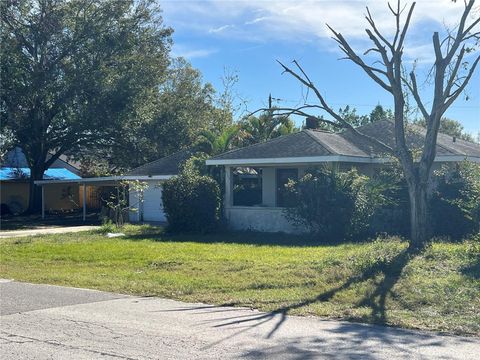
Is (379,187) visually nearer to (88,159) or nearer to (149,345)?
(149,345)

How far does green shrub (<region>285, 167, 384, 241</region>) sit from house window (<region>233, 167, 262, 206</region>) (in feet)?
20.7

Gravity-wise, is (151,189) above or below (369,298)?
above

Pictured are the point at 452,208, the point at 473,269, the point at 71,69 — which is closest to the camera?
the point at 473,269

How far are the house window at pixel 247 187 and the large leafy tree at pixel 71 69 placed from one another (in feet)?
28.6

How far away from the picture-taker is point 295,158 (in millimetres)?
20562

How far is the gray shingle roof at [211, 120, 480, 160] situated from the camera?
20.6 metres

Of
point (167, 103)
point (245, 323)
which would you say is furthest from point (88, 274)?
point (167, 103)

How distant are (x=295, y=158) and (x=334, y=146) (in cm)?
153

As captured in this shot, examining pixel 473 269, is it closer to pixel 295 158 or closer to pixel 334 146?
pixel 295 158

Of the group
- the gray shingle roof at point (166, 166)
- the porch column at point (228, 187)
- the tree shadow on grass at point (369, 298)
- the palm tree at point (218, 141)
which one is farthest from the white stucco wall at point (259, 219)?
the tree shadow on grass at point (369, 298)

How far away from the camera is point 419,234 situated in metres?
13.6

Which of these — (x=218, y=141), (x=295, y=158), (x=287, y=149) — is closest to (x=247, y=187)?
(x=218, y=141)

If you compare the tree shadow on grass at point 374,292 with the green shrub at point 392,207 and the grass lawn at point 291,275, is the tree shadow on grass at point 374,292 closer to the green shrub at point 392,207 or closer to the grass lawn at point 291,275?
the grass lawn at point 291,275

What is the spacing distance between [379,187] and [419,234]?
16.1 ft
